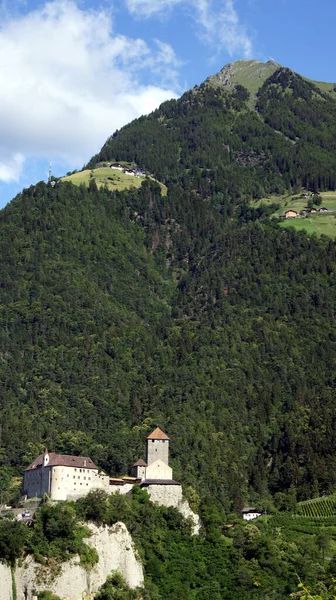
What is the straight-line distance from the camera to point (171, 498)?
108 metres

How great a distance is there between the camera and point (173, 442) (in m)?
146

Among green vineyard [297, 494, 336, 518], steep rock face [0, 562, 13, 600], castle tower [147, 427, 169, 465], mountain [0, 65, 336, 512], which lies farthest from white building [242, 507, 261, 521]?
steep rock face [0, 562, 13, 600]

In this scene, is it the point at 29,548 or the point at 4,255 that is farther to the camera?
the point at 4,255

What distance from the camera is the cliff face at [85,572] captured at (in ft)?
293

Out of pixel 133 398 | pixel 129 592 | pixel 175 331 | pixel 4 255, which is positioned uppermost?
pixel 4 255

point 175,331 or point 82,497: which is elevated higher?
point 175,331

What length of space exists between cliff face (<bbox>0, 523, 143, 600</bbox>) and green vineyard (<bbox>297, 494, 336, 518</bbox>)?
33.1 meters

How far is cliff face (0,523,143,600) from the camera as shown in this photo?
3516 inches

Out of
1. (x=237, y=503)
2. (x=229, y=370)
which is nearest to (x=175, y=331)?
(x=229, y=370)

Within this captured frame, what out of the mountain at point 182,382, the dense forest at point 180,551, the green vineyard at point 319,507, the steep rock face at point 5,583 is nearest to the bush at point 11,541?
the dense forest at point 180,551

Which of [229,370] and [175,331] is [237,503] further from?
[175,331]

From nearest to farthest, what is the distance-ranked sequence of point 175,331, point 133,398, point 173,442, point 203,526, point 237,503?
point 203,526 → point 237,503 → point 173,442 → point 133,398 → point 175,331

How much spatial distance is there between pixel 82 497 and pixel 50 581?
35.2 ft

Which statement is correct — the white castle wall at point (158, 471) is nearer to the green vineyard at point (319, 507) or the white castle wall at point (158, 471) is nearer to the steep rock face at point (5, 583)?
the green vineyard at point (319, 507)
